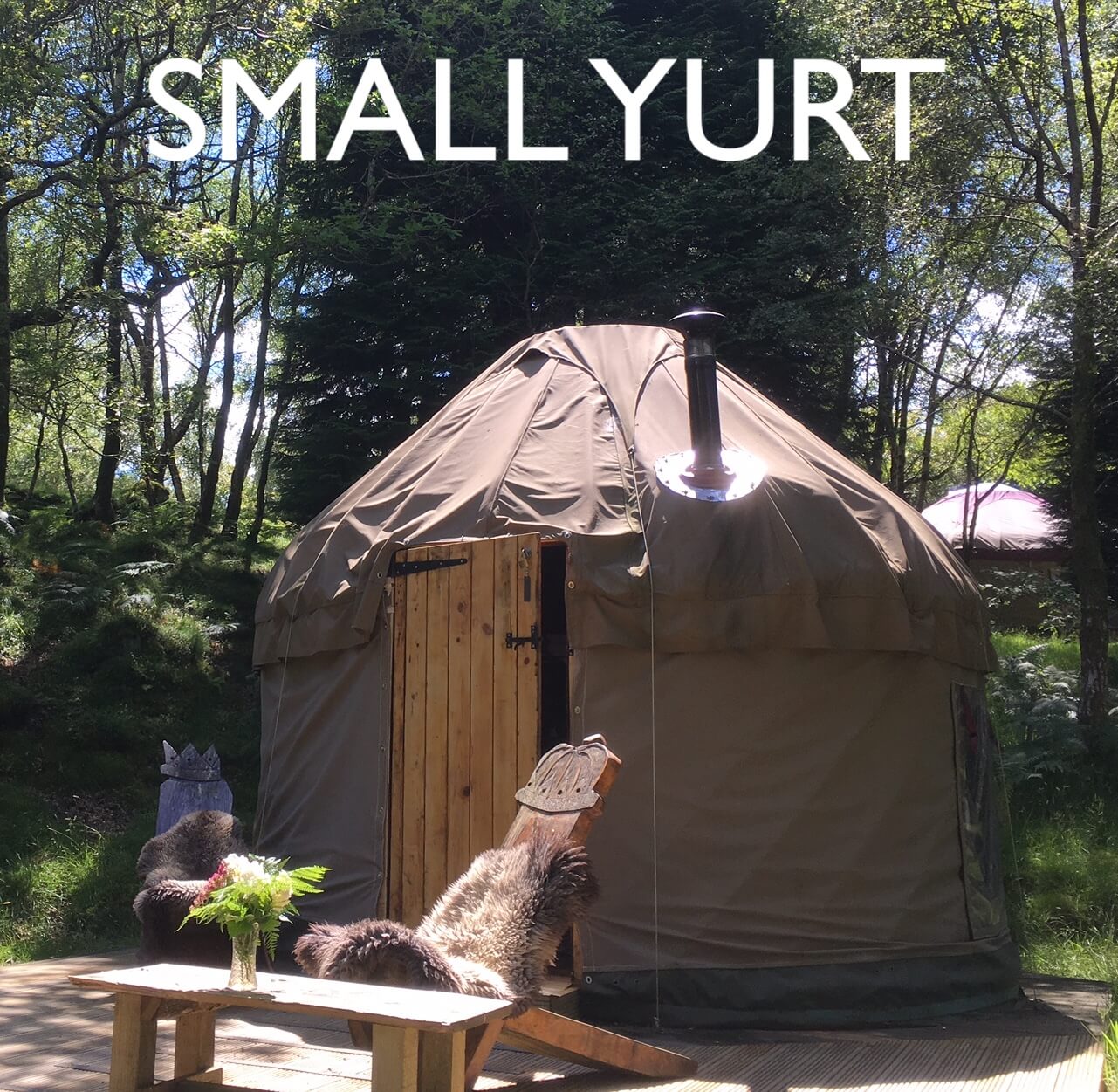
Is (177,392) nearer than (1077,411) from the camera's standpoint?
No

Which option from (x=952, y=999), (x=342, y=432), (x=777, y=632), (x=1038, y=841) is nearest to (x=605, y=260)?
(x=342, y=432)

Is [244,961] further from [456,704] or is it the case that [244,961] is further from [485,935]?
[456,704]

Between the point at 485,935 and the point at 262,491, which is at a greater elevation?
the point at 262,491

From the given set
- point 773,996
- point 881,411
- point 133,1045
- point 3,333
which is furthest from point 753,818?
point 881,411

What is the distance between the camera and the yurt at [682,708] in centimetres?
473

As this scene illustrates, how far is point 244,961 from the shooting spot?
3.11 m

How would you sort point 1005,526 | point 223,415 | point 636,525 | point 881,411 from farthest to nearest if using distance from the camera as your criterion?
point 1005,526 → point 223,415 → point 881,411 → point 636,525

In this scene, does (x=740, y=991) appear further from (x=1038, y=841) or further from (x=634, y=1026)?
(x=1038, y=841)

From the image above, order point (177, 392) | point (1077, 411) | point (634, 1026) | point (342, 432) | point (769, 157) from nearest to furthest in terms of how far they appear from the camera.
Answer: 1. point (634, 1026)
2. point (1077, 411)
3. point (342, 432)
4. point (769, 157)
5. point (177, 392)

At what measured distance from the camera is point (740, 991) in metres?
4.64

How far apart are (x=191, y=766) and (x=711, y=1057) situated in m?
3.34

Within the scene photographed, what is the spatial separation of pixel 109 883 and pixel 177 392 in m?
11.1

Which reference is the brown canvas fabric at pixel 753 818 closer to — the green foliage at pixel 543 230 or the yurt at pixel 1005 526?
the green foliage at pixel 543 230

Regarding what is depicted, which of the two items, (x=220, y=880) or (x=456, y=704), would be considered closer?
(x=220, y=880)
